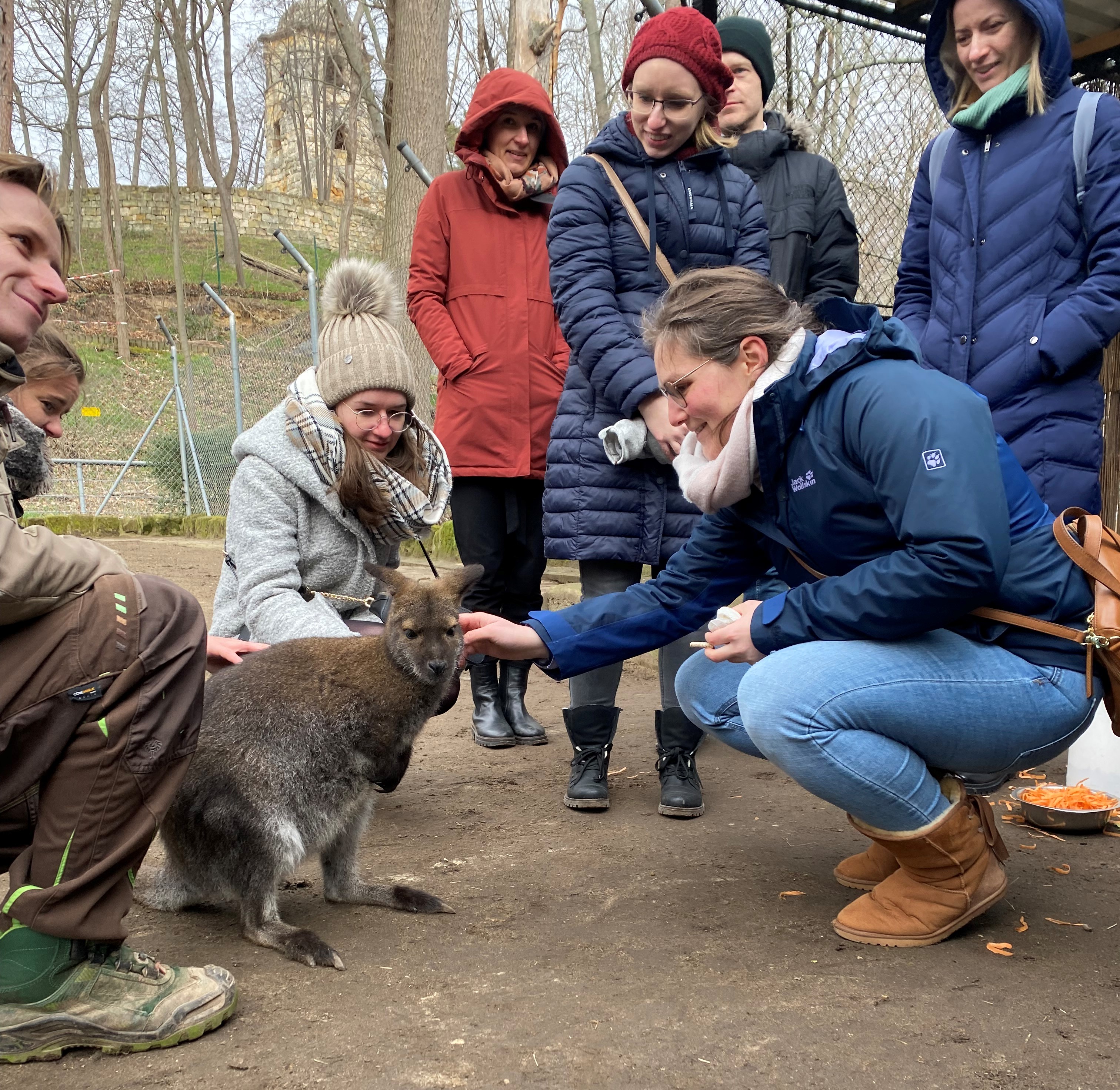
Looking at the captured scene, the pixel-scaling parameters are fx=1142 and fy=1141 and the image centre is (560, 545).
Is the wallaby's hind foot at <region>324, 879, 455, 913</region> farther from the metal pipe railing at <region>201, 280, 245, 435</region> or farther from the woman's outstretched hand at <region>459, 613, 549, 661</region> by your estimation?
the metal pipe railing at <region>201, 280, 245, 435</region>

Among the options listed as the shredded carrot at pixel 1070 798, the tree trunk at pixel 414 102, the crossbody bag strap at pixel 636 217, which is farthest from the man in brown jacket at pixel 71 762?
the tree trunk at pixel 414 102

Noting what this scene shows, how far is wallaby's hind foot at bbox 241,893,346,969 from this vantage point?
8.18 feet

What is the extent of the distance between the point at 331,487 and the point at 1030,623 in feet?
6.31

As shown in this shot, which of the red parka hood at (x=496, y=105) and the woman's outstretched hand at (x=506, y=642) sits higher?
the red parka hood at (x=496, y=105)

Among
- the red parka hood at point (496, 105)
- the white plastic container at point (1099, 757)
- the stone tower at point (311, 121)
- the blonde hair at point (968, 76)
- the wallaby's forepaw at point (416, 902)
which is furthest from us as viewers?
the stone tower at point (311, 121)

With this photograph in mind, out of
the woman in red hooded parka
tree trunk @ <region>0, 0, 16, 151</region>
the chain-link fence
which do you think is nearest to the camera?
the woman in red hooded parka

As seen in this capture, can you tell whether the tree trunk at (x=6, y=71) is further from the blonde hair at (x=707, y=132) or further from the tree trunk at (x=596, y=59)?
the tree trunk at (x=596, y=59)

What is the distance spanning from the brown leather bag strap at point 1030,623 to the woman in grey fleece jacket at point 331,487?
5.55ft

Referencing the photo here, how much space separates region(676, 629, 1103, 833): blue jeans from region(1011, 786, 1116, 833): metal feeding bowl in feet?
2.72

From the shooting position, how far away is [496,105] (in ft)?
13.5

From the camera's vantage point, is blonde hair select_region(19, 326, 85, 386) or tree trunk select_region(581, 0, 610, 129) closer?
blonde hair select_region(19, 326, 85, 386)

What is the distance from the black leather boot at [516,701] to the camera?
4.52 meters

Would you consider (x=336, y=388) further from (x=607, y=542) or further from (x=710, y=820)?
(x=710, y=820)

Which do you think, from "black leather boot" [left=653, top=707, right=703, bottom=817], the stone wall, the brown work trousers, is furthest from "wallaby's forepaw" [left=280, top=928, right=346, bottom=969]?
the stone wall
